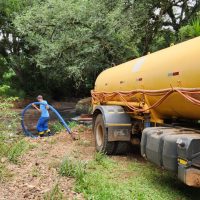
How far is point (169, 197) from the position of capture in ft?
20.7

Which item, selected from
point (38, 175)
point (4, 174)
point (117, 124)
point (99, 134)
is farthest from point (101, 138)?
point (4, 174)

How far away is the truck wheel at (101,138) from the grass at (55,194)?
376 centimetres

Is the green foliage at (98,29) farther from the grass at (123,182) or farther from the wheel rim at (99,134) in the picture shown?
the grass at (123,182)

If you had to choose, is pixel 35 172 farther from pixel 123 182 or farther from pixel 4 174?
pixel 123 182

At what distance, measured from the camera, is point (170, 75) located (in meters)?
7.05

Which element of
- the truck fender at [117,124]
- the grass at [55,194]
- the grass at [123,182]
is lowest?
the grass at [123,182]

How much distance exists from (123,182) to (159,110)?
1.79 m

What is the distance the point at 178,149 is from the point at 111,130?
354 centimetres

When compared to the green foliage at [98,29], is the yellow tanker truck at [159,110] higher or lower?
lower

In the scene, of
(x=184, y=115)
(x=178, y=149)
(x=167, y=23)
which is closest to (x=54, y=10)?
(x=167, y=23)

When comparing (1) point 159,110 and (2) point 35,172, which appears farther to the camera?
(1) point 159,110

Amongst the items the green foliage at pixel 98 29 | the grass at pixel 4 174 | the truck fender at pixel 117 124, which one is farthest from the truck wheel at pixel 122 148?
the green foliage at pixel 98 29

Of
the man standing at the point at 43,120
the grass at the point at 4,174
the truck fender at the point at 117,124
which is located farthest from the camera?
the man standing at the point at 43,120

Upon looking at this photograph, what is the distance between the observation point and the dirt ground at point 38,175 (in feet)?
19.3
